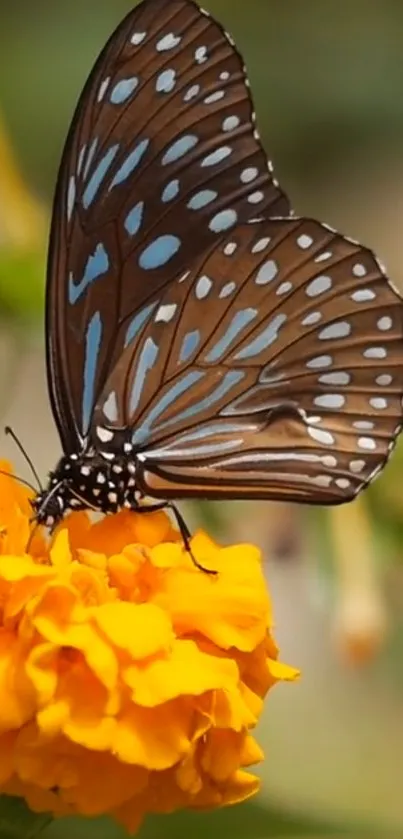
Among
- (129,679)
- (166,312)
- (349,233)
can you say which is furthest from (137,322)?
(349,233)

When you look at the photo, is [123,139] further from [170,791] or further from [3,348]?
[3,348]

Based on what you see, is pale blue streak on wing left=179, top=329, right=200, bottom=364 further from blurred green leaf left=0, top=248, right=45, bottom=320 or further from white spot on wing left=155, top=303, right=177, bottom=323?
blurred green leaf left=0, top=248, right=45, bottom=320

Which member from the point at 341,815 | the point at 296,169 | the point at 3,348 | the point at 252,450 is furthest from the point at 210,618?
the point at 296,169

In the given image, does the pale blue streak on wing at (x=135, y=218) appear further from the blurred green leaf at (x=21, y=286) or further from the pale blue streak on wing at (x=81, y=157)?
the blurred green leaf at (x=21, y=286)

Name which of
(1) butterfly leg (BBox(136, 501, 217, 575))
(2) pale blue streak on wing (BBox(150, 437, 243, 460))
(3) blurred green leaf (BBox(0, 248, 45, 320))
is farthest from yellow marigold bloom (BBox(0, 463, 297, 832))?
(3) blurred green leaf (BBox(0, 248, 45, 320))

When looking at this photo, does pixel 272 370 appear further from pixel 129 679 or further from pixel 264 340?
pixel 129 679

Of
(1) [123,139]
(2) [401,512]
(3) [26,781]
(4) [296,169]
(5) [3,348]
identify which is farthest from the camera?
(4) [296,169]

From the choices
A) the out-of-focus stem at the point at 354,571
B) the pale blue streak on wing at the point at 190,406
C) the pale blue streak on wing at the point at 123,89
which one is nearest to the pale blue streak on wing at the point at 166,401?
the pale blue streak on wing at the point at 190,406
